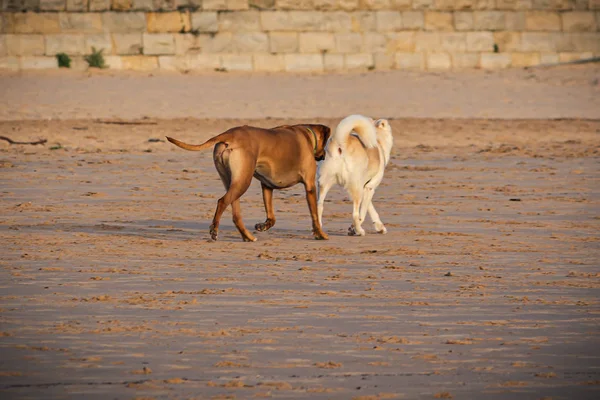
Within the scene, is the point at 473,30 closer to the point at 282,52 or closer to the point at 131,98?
the point at 282,52

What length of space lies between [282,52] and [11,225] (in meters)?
15.0

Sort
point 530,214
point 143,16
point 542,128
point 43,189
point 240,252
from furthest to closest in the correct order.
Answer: point 143,16, point 542,128, point 43,189, point 530,214, point 240,252

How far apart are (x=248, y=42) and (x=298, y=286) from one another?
58.4 ft

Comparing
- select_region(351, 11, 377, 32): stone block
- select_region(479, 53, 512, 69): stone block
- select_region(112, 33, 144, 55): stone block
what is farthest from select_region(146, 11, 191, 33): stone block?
select_region(479, 53, 512, 69): stone block

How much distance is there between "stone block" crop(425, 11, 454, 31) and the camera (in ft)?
88.7

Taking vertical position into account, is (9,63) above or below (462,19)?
below

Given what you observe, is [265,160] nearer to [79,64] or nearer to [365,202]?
[365,202]

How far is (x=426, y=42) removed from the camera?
27094 millimetres

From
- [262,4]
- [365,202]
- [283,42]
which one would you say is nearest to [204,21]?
[262,4]

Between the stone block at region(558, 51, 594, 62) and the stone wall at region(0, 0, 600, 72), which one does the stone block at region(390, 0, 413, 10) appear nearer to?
the stone wall at region(0, 0, 600, 72)

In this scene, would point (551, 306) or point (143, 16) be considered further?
point (143, 16)

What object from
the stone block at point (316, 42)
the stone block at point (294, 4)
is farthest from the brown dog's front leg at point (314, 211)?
the stone block at point (294, 4)

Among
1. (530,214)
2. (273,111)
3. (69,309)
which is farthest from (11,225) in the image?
(273,111)

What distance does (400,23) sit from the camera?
26906mm
